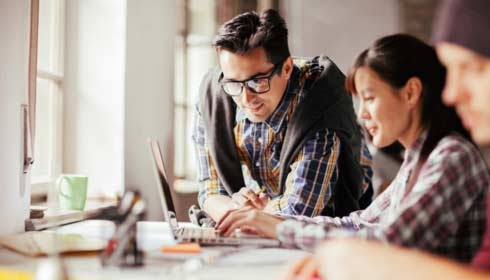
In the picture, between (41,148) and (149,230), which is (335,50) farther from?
(149,230)

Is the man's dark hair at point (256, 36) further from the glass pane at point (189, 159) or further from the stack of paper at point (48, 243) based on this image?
the glass pane at point (189, 159)

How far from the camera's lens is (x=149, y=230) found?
49.3 inches

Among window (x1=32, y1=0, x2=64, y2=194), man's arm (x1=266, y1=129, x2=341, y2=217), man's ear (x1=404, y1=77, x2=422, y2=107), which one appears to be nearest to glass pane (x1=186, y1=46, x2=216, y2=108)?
window (x1=32, y1=0, x2=64, y2=194)

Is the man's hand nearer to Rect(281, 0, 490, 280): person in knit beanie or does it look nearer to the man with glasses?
the man with glasses

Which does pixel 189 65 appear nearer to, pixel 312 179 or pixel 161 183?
pixel 312 179

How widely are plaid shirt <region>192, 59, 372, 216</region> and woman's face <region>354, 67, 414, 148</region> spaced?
0.44m

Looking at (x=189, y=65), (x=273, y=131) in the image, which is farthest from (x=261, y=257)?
(x=189, y=65)

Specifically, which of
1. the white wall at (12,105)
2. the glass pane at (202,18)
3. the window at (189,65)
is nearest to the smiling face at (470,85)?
the white wall at (12,105)

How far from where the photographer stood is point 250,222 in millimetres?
1069

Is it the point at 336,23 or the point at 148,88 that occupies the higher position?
the point at 336,23

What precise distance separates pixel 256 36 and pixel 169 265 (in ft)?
2.25

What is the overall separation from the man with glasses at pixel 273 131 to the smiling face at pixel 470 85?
696 mm

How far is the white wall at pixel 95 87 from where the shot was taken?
1.72m

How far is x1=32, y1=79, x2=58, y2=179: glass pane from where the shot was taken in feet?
5.45
